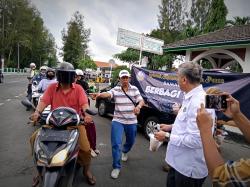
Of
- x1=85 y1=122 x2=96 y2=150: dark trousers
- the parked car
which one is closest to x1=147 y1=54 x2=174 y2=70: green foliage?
the parked car

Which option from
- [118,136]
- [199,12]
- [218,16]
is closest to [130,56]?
[199,12]

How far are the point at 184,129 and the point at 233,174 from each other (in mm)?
1156

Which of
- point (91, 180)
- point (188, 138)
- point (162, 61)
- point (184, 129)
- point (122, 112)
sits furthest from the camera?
point (162, 61)

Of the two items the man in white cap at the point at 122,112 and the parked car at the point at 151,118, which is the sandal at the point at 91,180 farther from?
the parked car at the point at 151,118

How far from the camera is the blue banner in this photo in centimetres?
696

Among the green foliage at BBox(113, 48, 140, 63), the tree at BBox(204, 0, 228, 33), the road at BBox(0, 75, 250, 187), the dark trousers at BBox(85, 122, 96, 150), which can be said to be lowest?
the road at BBox(0, 75, 250, 187)

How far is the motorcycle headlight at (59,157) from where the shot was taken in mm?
2714

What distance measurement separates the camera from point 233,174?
1.34 meters

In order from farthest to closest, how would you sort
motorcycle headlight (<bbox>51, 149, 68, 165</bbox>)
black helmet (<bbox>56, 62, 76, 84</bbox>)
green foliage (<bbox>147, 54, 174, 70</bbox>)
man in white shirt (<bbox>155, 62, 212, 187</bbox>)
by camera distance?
1. green foliage (<bbox>147, 54, 174, 70</bbox>)
2. black helmet (<bbox>56, 62, 76, 84</bbox>)
3. motorcycle headlight (<bbox>51, 149, 68, 165</bbox>)
4. man in white shirt (<bbox>155, 62, 212, 187</bbox>)

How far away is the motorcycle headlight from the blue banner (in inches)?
169

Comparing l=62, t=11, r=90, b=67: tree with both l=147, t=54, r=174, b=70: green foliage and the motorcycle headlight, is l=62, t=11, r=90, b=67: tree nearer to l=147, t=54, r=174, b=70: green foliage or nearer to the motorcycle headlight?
l=147, t=54, r=174, b=70: green foliage

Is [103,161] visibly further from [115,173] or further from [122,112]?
[122,112]

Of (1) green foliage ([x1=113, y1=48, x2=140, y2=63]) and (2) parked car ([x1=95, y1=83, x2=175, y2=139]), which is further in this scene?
(1) green foliage ([x1=113, y1=48, x2=140, y2=63])

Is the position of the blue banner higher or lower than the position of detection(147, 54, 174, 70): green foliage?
lower
